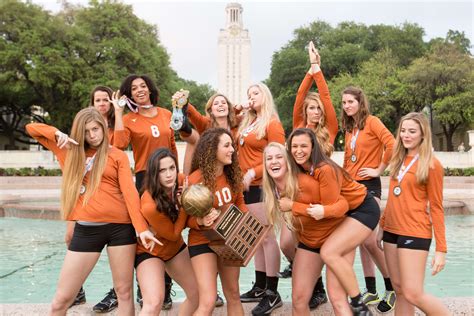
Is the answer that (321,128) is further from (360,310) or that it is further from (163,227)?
(163,227)

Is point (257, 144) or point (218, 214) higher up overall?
point (257, 144)

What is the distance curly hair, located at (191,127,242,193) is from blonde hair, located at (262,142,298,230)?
230 mm

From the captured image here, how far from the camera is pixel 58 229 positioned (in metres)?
10.5

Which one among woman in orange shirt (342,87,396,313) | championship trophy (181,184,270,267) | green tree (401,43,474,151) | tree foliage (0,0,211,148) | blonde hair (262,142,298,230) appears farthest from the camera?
green tree (401,43,474,151)

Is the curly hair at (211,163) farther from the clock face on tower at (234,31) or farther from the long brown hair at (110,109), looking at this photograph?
the clock face on tower at (234,31)

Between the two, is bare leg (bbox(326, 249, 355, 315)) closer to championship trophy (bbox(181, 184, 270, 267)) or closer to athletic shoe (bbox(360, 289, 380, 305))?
championship trophy (bbox(181, 184, 270, 267))

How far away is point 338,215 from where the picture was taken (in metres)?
3.70

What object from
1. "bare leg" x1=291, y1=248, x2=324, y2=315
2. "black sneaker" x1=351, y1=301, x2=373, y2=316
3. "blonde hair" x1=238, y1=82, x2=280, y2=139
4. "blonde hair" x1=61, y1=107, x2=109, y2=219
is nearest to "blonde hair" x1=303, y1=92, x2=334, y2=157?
"blonde hair" x1=238, y1=82, x2=280, y2=139

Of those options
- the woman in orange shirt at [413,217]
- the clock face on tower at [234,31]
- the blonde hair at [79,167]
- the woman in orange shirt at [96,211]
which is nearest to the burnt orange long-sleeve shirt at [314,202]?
the woman in orange shirt at [413,217]

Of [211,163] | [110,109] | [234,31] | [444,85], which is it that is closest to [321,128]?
[211,163]

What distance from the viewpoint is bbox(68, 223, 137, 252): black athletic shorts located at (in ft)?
12.0

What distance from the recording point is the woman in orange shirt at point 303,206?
3729 millimetres

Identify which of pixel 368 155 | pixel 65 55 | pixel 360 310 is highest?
pixel 65 55

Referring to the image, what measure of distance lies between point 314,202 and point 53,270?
4469 mm
